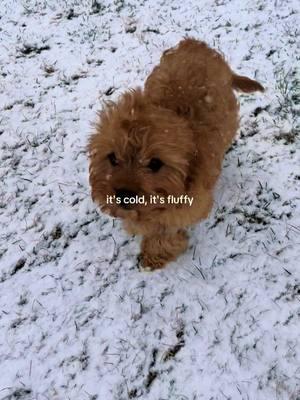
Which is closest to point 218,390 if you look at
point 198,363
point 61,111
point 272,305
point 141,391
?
point 198,363

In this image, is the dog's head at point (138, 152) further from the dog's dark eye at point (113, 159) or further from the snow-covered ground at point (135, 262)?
the snow-covered ground at point (135, 262)

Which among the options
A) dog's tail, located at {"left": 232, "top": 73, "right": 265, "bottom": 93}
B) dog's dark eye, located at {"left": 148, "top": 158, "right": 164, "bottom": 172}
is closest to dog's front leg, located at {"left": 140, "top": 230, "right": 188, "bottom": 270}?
dog's dark eye, located at {"left": 148, "top": 158, "right": 164, "bottom": 172}

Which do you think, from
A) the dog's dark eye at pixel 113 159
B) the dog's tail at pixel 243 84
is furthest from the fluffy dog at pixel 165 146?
the dog's tail at pixel 243 84

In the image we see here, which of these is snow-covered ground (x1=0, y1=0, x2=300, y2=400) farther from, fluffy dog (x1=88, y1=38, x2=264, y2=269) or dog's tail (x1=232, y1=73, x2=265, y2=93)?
dog's tail (x1=232, y1=73, x2=265, y2=93)

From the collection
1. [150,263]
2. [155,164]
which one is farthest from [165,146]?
[150,263]

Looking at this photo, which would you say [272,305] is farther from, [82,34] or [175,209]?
[82,34]

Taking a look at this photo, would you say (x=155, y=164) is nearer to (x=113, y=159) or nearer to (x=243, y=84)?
(x=113, y=159)

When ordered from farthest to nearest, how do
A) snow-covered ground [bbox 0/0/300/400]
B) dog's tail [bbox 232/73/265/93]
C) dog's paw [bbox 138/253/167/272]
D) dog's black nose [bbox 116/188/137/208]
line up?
dog's tail [bbox 232/73/265/93] < dog's paw [bbox 138/253/167/272] < snow-covered ground [bbox 0/0/300/400] < dog's black nose [bbox 116/188/137/208]
